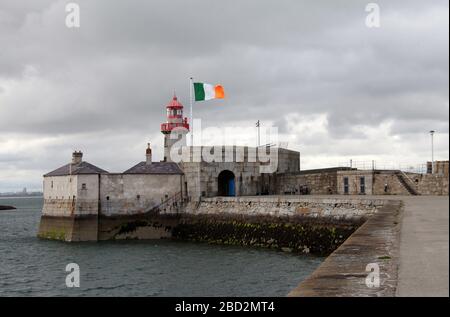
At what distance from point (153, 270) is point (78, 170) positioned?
1455 cm

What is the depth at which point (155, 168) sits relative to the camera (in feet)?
113

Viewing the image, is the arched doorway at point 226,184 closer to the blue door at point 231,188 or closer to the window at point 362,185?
the blue door at point 231,188

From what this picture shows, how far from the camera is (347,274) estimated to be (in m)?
8.02

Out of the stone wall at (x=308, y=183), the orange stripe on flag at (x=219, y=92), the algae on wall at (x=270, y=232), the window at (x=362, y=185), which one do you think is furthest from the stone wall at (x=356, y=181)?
the orange stripe on flag at (x=219, y=92)

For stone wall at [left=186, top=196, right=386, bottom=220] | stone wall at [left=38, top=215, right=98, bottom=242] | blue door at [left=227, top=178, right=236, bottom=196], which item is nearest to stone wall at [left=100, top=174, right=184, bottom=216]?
stone wall at [left=38, top=215, right=98, bottom=242]

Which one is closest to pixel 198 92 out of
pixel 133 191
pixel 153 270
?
pixel 133 191

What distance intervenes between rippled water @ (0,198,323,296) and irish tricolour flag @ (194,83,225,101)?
1224 centimetres

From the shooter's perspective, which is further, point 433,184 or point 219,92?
point 219,92

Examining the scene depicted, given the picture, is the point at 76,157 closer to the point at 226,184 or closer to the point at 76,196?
the point at 76,196

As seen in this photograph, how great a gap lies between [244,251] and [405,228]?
13.5 metres

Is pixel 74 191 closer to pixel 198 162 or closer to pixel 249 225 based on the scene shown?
pixel 198 162
